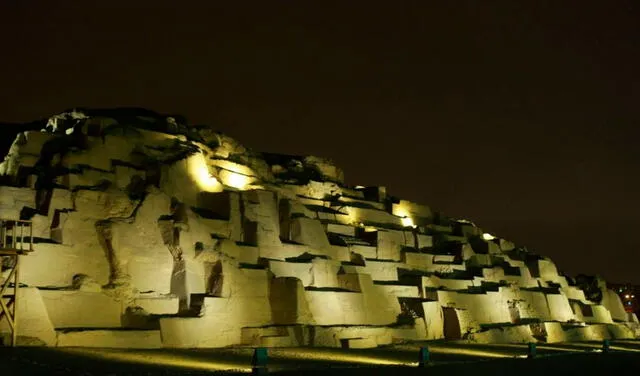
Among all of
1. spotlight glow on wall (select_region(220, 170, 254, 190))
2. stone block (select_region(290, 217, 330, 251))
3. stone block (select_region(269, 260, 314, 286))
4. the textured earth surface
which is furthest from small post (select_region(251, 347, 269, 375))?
spotlight glow on wall (select_region(220, 170, 254, 190))

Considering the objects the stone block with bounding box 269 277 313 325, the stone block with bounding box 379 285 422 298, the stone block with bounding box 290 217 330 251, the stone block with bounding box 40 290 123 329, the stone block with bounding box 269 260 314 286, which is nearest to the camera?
the stone block with bounding box 40 290 123 329

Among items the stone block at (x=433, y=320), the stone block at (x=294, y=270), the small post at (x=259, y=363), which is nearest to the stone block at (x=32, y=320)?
the small post at (x=259, y=363)

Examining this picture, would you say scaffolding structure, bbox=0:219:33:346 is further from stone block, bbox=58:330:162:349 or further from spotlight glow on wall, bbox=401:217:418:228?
spotlight glow on wall, bbox=401:217:418:228

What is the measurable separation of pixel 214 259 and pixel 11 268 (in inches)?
235

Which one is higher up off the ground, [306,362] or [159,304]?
[159,304]

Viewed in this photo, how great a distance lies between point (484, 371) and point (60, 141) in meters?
15.7

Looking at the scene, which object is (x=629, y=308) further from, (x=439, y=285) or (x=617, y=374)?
(x=617, y=374)

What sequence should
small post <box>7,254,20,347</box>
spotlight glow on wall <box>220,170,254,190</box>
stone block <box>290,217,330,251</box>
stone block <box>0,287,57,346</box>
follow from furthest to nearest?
spotlight glow on wall <box>220,170,254,190</box>
stone block <box>290,217,330,251</box>
stone block <box>0,287,57,346</box>
small post <box>7,254,20,347</box>

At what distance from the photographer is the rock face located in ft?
68.8

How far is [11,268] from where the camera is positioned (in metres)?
19.2

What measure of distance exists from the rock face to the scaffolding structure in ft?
1.26

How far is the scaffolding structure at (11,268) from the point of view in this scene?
56.1 ft

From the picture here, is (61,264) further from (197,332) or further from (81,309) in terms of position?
(197,332)

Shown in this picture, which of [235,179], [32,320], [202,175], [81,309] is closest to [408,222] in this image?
[235,179]
